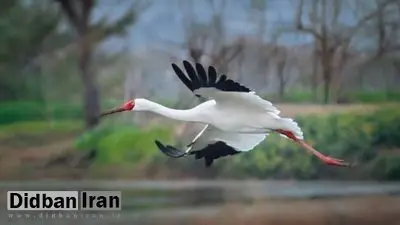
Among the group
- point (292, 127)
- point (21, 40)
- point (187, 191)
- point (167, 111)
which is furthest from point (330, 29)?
point (21, 40)

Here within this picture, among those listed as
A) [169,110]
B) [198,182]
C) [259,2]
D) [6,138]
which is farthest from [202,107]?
[6,138]

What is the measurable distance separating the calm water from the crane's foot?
10 cm

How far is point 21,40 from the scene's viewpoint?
229cm

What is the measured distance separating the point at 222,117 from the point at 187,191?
0.30m

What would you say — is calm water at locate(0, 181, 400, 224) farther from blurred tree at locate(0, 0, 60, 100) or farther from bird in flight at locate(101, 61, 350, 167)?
blurred tree at locate(0, 0, 60, 100)

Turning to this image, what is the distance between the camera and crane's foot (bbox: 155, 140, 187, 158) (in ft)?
7.62

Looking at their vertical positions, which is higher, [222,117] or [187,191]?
[222,117]

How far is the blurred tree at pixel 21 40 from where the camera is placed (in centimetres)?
229

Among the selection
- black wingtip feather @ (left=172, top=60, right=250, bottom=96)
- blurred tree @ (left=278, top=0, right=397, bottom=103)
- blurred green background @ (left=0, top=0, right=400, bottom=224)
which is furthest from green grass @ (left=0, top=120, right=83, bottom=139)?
blurred tree @ (left=278, top=0, right=397, bottom=103)

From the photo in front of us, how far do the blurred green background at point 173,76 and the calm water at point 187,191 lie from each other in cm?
3

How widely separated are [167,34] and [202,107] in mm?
295

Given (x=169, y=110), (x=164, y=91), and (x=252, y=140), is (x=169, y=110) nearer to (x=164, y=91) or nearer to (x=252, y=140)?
(x=164, y=91)

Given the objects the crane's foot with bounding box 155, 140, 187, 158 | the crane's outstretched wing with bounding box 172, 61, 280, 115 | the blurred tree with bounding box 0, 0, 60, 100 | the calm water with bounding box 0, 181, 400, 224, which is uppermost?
the blurred tree with bounding box 0, 0, 60, 100

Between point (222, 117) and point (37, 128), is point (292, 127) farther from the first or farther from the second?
point (37, 128)
